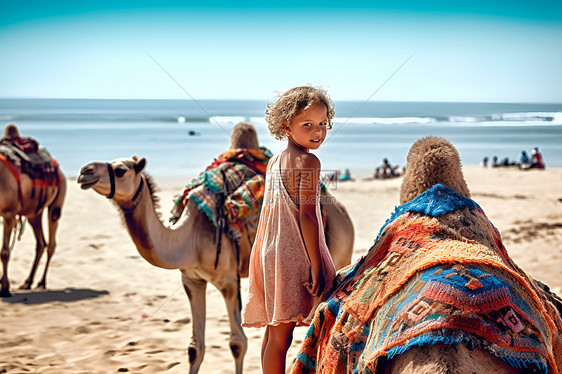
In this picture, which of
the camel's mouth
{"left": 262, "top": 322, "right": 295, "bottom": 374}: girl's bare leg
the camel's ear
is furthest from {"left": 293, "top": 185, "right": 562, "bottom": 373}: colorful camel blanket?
the camel's ear

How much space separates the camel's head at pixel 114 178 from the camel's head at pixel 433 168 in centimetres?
228

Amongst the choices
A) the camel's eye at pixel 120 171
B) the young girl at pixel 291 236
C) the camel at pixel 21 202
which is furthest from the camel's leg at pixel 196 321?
the camel at pixel 21 202

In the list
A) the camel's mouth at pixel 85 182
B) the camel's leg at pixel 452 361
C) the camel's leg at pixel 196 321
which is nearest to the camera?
the camel's leg at pixel 452 361

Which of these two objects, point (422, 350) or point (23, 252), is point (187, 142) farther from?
point (422, 350)

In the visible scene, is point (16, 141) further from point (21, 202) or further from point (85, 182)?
point (85, 182)

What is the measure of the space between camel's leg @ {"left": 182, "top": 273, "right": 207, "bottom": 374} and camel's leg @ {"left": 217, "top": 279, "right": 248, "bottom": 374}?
206mm

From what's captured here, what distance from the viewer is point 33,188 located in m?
7.70

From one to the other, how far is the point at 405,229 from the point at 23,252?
9044 millimetres

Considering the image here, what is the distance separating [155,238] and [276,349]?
196cm

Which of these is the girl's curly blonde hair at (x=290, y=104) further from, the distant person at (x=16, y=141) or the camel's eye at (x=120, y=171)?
the distant person at (x=16, y=141)

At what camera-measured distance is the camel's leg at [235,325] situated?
477cm

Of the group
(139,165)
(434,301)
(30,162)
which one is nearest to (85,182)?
(139,165)

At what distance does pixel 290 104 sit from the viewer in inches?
94.7

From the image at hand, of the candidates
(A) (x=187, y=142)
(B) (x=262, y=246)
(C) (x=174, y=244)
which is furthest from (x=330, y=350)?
(A) (x=187, y=142)
